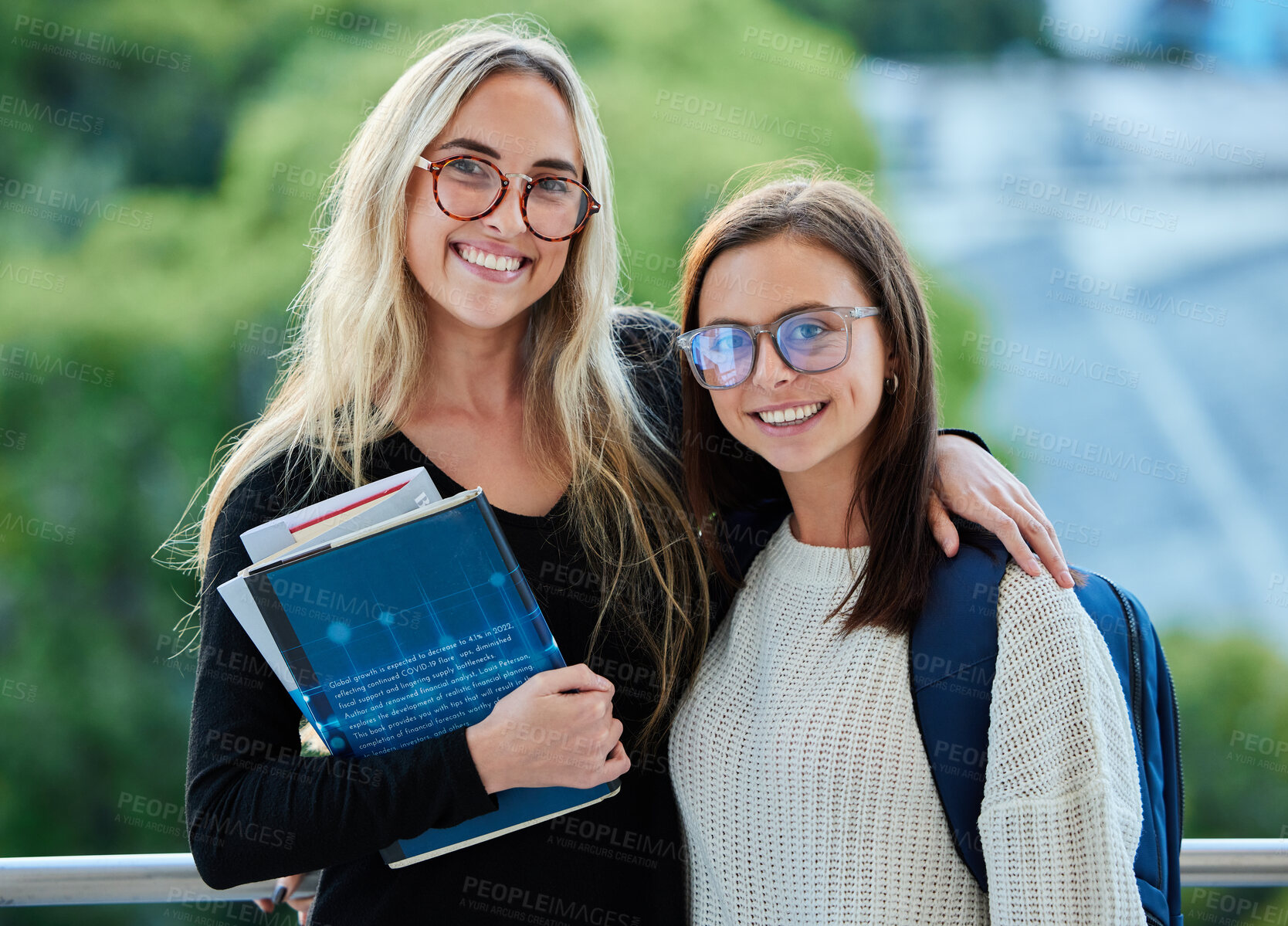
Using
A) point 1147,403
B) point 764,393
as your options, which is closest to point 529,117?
point 764,393

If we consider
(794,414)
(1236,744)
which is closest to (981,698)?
(794,414)

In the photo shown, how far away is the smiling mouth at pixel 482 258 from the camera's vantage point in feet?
4.77

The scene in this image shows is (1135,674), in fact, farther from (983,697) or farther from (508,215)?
(508,215)

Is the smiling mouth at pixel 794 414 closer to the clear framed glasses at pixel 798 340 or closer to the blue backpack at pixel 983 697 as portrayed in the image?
the clear framed glasses at pixel 798 340

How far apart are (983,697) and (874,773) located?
0.51ft

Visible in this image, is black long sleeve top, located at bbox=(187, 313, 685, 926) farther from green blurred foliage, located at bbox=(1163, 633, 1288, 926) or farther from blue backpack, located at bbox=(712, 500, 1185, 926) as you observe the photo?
green blurred foliage, located at bbox=(1163, 633, 1288, 926)

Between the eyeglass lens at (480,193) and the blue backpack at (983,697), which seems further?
the eyeglass lens at (480,193)

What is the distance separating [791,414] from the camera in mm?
1345

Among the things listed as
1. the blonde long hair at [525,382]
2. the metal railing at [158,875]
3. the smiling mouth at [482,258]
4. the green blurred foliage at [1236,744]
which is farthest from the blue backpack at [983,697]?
the green blurred foliage at [1236,744]

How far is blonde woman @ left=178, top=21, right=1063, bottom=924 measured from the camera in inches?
50.0

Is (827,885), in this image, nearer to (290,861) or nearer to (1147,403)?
(290,861)

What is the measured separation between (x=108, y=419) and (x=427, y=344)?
194 inches

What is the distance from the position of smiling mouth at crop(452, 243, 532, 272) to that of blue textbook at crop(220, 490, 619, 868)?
0.39 m

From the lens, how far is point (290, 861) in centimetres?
127
